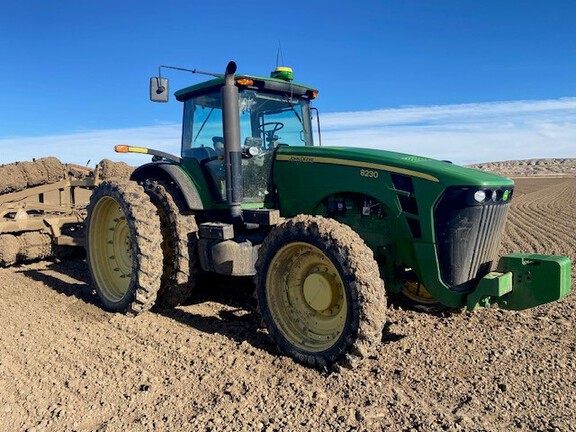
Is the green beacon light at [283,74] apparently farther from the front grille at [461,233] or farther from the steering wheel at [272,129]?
the front grille at [461,233]

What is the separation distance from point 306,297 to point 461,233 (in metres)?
1.36

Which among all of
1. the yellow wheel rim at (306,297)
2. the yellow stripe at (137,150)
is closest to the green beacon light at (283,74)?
the yellow stripe at (137,150)

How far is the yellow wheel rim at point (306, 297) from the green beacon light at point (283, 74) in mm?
2246

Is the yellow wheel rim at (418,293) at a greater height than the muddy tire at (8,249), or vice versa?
the muddy tire at (8,249)

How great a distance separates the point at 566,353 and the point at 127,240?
4.71 metres

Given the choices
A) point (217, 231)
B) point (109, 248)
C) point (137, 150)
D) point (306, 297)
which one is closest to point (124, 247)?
point (109, 248)

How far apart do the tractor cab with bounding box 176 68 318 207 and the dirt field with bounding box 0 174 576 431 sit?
1.43m

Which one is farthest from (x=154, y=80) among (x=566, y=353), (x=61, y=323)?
(x=566, y=353)

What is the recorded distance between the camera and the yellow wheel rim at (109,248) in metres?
6.05

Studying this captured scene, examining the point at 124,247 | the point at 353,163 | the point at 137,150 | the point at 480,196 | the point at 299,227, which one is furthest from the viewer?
the point at 124,247

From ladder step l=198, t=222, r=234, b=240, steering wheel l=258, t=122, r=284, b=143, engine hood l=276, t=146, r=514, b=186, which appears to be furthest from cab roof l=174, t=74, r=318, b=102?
ladder step l=198, t=222, r=234, b=240

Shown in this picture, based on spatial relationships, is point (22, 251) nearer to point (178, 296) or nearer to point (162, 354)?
point (178, 296)

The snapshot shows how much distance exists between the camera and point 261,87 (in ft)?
17.5

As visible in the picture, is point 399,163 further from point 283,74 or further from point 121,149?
point 121,149
